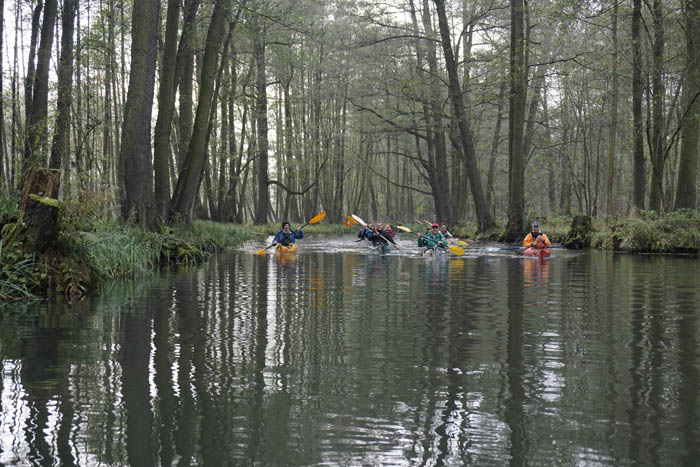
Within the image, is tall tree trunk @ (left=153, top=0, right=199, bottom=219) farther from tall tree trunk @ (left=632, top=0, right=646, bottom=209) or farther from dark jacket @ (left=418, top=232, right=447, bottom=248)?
tall tree trunk @ (left=632, top=0, right=646, bottom=209)

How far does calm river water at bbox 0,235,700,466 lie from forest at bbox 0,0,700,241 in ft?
13.8

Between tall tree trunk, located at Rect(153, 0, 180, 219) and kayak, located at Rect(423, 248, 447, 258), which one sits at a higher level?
tall tree trunk, located at Rect(153, 0, 180, 219)

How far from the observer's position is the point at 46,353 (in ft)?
17.1

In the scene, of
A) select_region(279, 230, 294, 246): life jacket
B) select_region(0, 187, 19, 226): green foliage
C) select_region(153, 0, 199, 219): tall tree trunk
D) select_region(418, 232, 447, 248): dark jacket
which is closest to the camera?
select_region(0, 187, 19, 226): green foliage

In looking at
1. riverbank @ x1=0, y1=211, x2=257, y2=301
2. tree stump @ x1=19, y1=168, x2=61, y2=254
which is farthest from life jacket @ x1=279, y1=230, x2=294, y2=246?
tree stump @ x1=19, y1=168, x2=61, y2=254

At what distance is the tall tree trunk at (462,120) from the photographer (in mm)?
26250

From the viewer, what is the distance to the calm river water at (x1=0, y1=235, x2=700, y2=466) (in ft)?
10.2

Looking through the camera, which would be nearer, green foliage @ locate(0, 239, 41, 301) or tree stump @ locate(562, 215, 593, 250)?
green foliage @ locate(0, 239, 41, 301)

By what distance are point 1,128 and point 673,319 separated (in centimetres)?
1849

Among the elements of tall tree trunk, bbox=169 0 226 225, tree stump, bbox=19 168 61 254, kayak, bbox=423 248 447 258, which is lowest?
kayak, bbox=423 248 447 258

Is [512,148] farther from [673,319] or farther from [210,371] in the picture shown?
[210,371]

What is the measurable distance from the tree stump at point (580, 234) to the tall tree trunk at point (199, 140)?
43.6 feet

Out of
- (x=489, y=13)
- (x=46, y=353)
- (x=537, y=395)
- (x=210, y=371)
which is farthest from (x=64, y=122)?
(x=489, y=13)

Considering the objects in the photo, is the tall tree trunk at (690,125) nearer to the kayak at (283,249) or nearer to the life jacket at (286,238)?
the kayak at (283,249)
